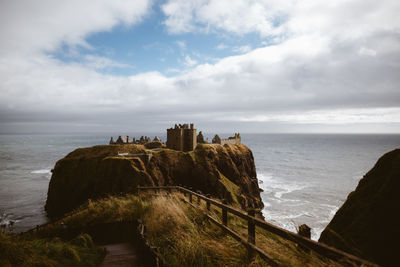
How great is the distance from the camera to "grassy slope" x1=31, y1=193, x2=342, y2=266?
4375 millimetres

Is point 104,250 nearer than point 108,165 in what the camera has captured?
Yes

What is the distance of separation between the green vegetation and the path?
28 cm

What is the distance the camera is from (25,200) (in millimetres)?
48750

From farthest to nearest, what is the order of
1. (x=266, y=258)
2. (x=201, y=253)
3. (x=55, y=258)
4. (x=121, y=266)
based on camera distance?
(x=121, y=266) < (x=55, y=258) < (x=201, y=253) < (x=266, y=258)

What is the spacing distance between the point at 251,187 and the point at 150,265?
56.2m

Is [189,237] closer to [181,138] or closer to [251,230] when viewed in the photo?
[251,230]

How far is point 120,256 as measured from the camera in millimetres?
7035

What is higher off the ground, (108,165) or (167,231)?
(167,231)

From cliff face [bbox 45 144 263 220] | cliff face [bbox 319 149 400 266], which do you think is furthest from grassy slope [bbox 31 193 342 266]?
cliff face [bbox 45 144 263 220]

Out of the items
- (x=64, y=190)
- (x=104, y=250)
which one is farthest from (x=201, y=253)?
(x=64, y=190)

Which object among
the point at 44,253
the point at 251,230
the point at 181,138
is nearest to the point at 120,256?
the point at 44,253

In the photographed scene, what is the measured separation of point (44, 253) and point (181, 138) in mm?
50804

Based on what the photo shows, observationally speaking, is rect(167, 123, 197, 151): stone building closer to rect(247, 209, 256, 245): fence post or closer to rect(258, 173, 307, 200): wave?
Answer: rect(258, 173, 307, 200): wave

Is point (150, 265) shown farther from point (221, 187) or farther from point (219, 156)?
point (219, 156)
